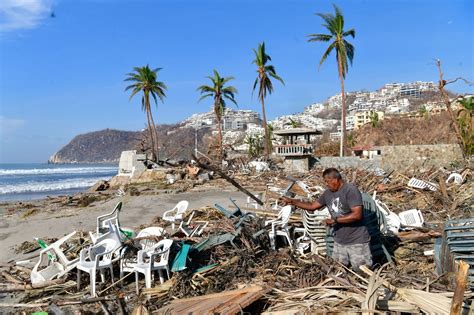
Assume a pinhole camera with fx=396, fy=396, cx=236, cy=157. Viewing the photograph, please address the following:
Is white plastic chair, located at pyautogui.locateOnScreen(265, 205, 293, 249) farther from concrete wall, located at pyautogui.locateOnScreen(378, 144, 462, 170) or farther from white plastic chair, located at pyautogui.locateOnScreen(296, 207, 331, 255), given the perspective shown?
concrete wall, located at pyautogui.locateOnScreen(378, 144, 462, 170)

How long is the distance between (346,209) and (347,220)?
0.17 metres

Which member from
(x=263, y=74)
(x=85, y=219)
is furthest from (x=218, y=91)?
(x=85, y=219)

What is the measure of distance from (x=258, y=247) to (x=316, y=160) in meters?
18.4

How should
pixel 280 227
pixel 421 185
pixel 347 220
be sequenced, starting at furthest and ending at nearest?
pixel 421 185
pixel 280 227
pixel 347 220

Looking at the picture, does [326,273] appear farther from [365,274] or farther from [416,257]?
[416,257]

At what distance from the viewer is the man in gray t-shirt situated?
4.79m

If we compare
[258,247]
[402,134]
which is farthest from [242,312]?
[402,134]

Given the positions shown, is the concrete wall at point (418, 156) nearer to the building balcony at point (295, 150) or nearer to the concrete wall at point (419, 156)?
the concrete wall at point (419, 156)

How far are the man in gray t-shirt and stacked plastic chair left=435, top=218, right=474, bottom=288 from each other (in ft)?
2.92

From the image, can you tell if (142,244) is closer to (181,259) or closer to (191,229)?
(181,259)

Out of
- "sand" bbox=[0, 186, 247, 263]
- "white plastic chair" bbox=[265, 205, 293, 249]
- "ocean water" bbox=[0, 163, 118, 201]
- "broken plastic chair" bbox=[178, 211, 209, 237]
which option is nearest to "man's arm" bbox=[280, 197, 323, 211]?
"white plastic chair" bbox=[265, 205, 293, 249]

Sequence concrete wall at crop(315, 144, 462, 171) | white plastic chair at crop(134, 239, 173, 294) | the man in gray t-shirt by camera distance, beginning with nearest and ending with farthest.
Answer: the man in gray t-shirt
white plastic chair at crop(134, 239, 173, 294)
concrete wall at crop(315, 144, 462, 171)

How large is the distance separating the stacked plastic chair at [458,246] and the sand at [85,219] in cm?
762

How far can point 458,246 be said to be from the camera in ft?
15.0
